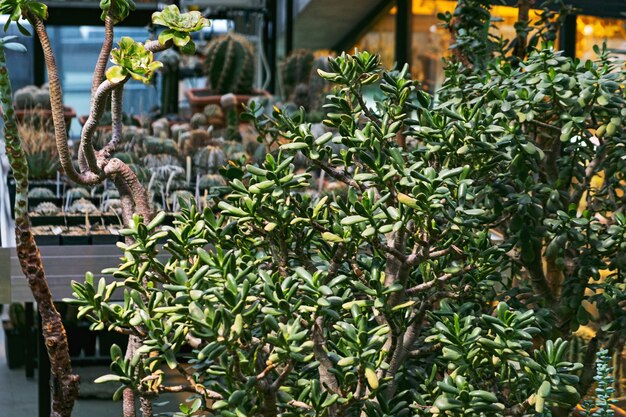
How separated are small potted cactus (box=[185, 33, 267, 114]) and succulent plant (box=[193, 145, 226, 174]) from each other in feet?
8.11

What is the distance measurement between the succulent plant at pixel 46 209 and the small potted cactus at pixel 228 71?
370 cm

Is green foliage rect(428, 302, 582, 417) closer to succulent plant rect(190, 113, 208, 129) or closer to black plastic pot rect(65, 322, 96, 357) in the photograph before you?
black plastic pot rect(65, 322, 96, 357)

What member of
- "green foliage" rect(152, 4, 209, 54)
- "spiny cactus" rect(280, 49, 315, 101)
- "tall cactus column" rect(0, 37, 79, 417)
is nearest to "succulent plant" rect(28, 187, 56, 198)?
"tall cactus column" rect(0, 37, 79, 417)

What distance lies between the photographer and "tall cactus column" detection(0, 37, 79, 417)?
7.80ft

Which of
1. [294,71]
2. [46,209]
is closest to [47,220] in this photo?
[46,209]

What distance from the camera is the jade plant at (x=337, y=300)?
1.95 m

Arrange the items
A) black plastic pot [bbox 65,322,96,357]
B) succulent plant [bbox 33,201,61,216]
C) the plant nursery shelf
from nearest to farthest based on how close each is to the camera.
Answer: the plant nursery shelf < succulent plant [bbox 33,201,61,216] < black plastic pot [bbox 65,322,96,357]

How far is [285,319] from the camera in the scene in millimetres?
2047

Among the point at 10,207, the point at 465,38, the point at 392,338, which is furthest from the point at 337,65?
the point at 10,207

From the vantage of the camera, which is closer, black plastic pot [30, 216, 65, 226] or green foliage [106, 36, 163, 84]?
green foliage [106, 36, 163, 84]

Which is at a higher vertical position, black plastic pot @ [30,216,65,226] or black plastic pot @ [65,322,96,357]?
black plastic pot @ [30,216,65,226]

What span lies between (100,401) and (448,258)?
287cm

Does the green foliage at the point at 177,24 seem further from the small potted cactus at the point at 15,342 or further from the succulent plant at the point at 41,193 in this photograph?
the small potted cactus at the point at 15,342

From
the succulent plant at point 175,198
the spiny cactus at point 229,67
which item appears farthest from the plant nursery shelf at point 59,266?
the spiny cactus at point 229,67
